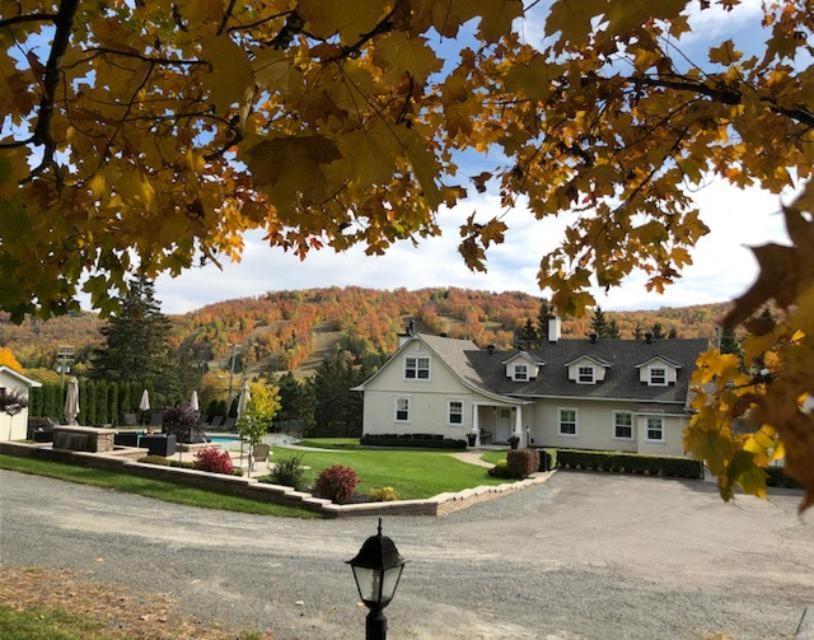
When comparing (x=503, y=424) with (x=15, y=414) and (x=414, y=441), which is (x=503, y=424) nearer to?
(x=414, y=441)

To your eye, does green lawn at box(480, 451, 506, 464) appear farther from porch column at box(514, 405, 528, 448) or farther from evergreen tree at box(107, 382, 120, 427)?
evergreen tree at box(107, 382, 120, 427)

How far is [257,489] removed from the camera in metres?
14.0

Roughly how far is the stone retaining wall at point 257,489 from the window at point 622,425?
1397 centimetres

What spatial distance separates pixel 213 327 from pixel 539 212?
325ft

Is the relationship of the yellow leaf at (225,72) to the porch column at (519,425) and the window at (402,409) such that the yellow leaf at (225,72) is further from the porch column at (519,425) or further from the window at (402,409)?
the window at (402,409)

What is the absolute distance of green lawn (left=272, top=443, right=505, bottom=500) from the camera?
651 inches

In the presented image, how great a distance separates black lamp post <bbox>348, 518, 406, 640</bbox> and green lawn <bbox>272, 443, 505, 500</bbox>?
11295mm

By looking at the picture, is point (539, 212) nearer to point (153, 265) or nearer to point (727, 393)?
point (727, 393)

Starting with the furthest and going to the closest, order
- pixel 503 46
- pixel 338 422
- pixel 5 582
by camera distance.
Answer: pixel 338 422 → pixel 5 582 → pixel 503 46

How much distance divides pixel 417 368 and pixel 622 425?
1142cm

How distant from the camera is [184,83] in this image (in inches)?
111

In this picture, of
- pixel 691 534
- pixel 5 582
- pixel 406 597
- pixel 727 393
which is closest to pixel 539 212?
pixel 727 393

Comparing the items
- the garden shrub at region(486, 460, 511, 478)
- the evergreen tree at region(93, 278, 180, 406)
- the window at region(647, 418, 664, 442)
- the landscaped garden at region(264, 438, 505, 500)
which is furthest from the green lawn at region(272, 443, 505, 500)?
the evergreen tree at region(93, 278, 180, 406)

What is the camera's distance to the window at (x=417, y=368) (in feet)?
111
